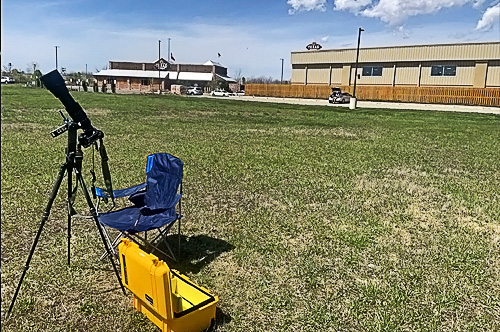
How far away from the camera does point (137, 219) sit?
3.11 meters

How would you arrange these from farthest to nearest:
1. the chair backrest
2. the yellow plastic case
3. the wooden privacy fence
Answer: the wooden privacy fence → the chair backrest → the yellow plastic case

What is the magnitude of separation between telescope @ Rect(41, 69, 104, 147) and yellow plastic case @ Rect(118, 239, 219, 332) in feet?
2.30

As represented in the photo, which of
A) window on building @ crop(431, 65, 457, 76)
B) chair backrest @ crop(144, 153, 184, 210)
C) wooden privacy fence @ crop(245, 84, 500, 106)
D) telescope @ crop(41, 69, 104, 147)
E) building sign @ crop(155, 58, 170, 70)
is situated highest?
building sign @ crop(155, 58, 170, 70)

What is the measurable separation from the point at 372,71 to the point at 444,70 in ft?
22.1

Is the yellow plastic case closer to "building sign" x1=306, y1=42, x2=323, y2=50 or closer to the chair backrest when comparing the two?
the chair backrest

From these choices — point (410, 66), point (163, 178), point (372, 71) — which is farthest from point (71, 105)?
point (372, 71)

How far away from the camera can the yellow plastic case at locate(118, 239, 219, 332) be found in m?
2.31

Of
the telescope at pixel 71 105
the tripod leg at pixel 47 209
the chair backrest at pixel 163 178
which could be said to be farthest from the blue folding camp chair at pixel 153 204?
the telescope at pixel 71 105

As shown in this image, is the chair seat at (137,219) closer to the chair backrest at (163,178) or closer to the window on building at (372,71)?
the chair backrest at (163,178)

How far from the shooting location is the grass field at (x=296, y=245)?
9.01 feet

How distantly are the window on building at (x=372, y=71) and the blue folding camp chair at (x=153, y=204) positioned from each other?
40202 millimetres

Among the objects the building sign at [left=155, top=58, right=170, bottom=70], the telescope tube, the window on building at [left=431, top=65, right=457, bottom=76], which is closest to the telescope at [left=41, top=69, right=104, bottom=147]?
the telescope tube

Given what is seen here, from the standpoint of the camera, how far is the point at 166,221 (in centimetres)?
330

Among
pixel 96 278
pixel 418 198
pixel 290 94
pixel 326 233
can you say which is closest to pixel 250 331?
pixel 96 278
